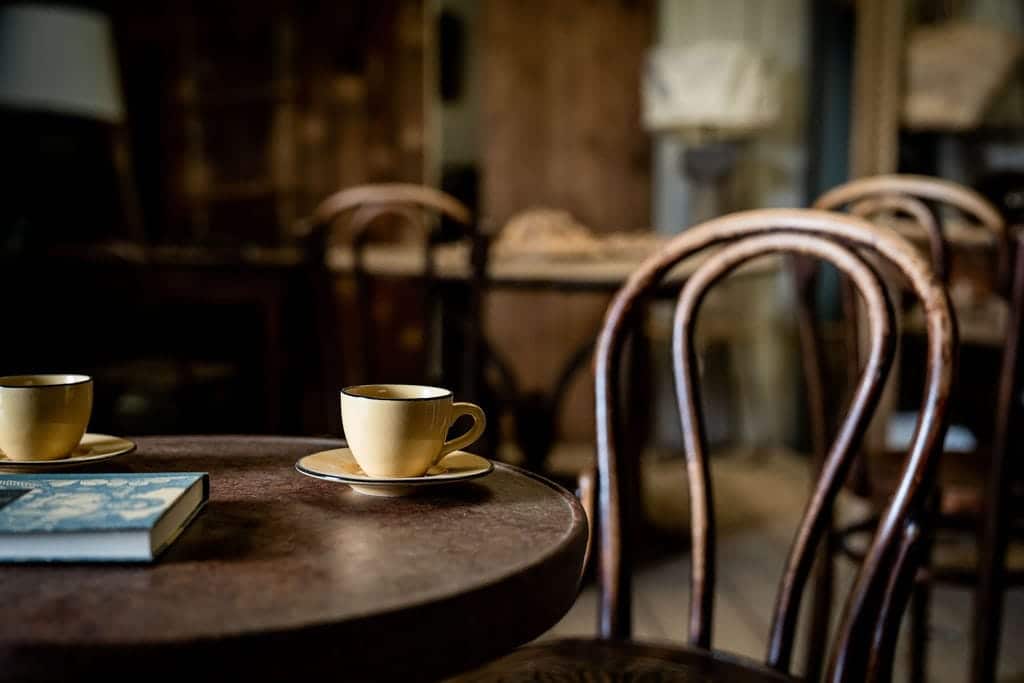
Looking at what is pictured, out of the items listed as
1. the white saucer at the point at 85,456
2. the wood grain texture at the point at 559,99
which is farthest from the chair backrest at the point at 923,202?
the wood grain texture at the point at 559,99

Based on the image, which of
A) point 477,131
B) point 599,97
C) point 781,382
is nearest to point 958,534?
point 781,382

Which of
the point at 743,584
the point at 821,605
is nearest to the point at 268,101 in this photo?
the point at 743,584

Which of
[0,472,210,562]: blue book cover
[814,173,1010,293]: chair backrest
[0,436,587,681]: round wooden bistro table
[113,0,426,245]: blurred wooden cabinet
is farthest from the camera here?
[113,0,426,245]: blurred wooden cabinet

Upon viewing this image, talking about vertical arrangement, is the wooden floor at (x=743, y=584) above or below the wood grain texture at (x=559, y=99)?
below

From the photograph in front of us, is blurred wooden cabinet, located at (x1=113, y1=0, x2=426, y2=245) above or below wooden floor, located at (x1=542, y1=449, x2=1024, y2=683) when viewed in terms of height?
above

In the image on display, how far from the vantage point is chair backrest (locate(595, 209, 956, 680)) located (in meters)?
0.91

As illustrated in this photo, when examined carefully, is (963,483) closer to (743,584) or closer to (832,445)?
(832,445)

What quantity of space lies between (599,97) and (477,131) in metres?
0.58

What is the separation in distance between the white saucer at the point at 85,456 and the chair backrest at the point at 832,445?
1.53 ft

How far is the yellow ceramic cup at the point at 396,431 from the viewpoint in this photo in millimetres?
761

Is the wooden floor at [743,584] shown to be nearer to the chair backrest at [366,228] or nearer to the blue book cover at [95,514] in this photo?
the chair backrest at [366,228]

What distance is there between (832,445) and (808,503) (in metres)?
0.06

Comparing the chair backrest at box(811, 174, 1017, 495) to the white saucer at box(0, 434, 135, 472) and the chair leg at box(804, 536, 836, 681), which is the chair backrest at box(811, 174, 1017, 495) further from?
the white saucer at box(0, 434, 135, 472)

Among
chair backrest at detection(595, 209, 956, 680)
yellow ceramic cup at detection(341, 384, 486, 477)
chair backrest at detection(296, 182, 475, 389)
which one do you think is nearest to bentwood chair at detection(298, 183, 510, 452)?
chair backrest at detection(296, 182, 475, 389)
